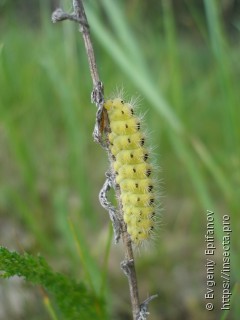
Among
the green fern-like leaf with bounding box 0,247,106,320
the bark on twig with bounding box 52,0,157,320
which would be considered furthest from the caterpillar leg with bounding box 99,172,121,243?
the green fern-like leaf with bounding box 0,247,106,320

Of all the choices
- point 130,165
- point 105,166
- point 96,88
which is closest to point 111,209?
point 130,165

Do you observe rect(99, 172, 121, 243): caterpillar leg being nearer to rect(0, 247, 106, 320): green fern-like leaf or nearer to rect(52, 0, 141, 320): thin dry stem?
rect(52, 0, 141, 320): thin dry stem

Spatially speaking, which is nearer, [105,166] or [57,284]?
[57,284]

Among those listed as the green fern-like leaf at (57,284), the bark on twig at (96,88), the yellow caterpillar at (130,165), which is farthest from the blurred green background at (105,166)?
the bark on twig at (96,88)

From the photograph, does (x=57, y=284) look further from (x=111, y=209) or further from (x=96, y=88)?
(x=96, y=88)

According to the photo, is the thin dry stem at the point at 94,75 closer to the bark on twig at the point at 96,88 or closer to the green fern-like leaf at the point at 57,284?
the bark on twig at the point at 96,88
